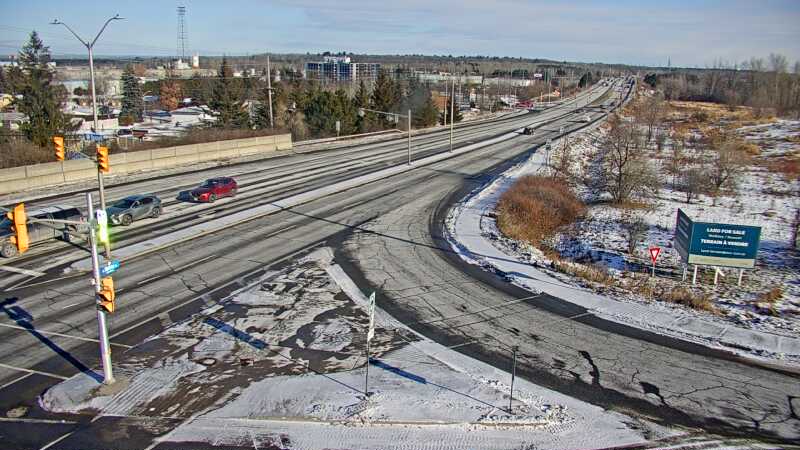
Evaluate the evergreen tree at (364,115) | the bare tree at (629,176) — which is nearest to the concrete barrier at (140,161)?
the evergreen tree at (364,115)

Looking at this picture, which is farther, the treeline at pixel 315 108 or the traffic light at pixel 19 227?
the treeline at pixel 315 108

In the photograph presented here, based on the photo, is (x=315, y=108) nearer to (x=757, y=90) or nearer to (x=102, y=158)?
(x=102, y=158)

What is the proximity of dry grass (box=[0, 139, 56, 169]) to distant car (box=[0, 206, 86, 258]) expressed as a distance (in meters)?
11.9

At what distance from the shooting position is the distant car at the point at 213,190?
34406 mm

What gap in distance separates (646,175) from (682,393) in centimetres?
3005

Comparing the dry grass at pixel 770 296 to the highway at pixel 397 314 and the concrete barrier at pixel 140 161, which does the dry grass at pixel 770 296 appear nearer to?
the highway at pixel 397 314

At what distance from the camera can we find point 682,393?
1462 cm

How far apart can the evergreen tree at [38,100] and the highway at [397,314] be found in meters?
11.6

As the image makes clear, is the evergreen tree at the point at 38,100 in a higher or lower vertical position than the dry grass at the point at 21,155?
higher

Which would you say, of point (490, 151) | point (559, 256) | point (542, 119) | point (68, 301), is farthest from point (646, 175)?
point (542, 119)

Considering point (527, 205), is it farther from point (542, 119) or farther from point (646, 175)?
point (542, 119)

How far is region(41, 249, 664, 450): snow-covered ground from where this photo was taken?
1264 cm

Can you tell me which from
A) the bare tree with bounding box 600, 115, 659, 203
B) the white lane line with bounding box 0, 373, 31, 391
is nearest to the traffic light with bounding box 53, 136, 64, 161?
the white lane line with bounding box 0, 373, 31, 391

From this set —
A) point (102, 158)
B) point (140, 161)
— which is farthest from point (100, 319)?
point (140, 161)
